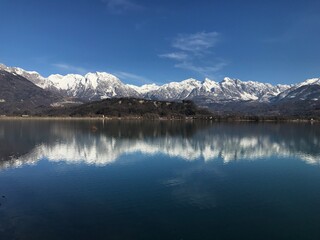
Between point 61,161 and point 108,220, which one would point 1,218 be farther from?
point 61,161

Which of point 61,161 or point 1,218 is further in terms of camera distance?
point 61,161

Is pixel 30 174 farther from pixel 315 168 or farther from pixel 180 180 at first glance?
pixel 315 168

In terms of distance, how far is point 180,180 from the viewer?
4328cm

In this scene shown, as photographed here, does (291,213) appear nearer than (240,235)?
No

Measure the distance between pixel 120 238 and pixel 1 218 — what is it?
11.1 meters

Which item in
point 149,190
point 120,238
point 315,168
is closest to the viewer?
point 120,238

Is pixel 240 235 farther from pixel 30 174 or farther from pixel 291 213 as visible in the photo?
pixel 30 174

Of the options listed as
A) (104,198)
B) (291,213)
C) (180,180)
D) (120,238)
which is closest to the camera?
(120,238)

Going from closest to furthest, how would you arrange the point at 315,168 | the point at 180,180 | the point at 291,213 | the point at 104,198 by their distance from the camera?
the point at 291,213 → the point at 104,198 → the point at 180,180 → the point at 315,168

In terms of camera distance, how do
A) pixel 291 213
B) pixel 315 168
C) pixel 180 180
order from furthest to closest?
1. pixel 315 168
2. pixel 180 180
3. pixel 291 213

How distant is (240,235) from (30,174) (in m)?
32.1

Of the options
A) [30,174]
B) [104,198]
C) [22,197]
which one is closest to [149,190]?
[104,198]

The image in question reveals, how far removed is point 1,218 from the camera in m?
27.6

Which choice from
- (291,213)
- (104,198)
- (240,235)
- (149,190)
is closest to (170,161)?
(149,190)
